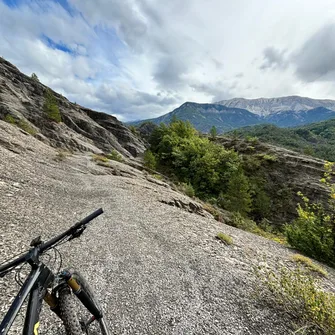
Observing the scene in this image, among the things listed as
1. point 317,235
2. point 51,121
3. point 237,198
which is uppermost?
point 51,121

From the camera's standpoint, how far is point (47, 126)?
35.8 meters

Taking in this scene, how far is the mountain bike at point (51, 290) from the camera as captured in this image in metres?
2.02

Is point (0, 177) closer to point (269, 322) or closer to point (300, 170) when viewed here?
point (269, 322)

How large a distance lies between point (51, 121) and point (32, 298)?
40.9 metres

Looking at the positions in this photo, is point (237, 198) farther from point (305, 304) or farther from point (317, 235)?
point (305, 304)

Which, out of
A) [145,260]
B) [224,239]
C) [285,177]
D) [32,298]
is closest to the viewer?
[32,298]

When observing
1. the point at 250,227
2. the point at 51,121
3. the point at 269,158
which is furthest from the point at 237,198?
the point at 51,121

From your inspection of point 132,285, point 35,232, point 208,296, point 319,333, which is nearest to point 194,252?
point 208,296

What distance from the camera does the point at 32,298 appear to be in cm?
213

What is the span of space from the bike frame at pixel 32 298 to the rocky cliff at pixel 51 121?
30.4 metres

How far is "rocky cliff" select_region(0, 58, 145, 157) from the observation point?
32.5 m

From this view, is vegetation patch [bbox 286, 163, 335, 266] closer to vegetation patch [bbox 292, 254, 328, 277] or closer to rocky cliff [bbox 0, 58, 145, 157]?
vegetation patch [bbox 292, 254, 328, 277]

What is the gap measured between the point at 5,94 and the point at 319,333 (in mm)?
46839

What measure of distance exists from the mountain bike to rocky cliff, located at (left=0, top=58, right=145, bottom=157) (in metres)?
30.1
